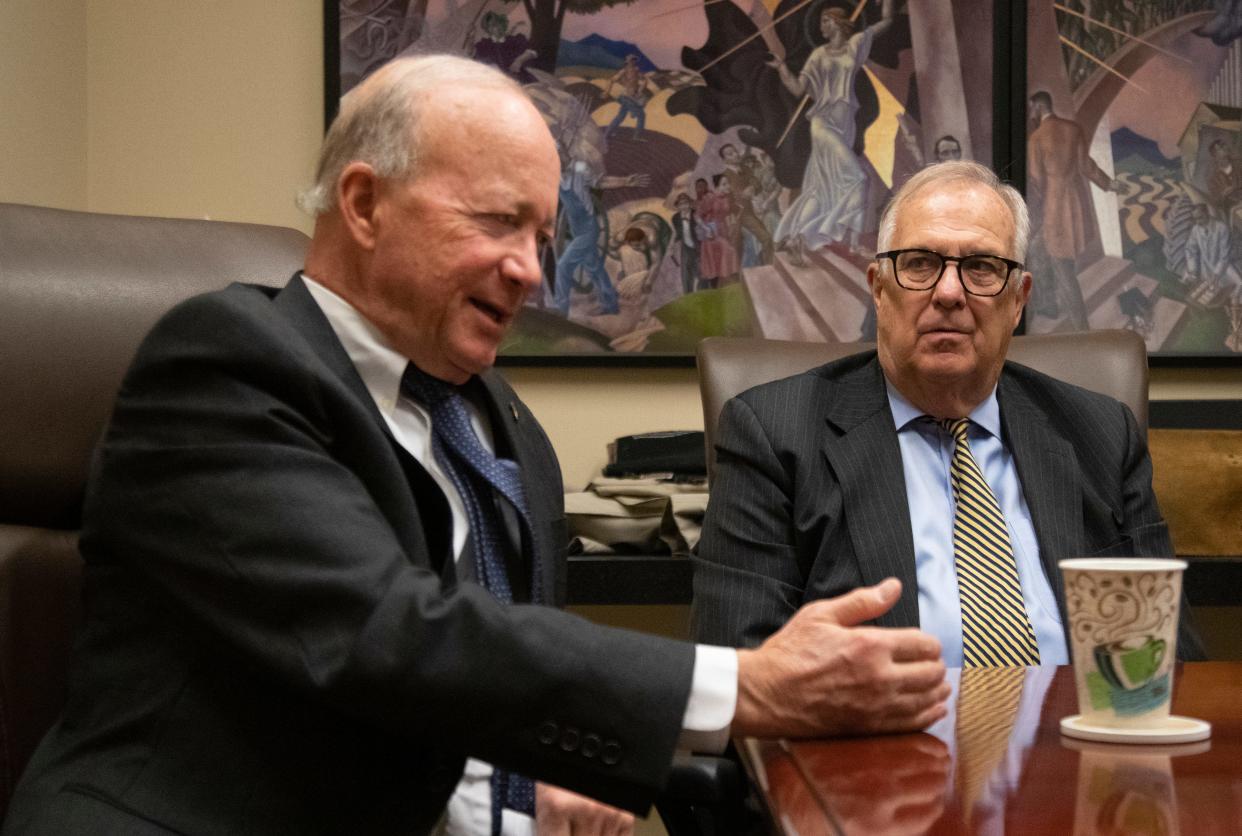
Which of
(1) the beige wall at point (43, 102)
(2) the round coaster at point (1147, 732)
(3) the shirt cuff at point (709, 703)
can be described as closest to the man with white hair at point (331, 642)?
(3) the shirt cuff at point (709, 703)

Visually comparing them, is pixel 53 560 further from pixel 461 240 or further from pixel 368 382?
pixel 461 240

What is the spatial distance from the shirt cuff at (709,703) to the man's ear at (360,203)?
0.56 metres

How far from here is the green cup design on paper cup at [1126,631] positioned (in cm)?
107

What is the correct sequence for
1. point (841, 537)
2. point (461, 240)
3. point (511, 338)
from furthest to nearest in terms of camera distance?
point (511, 338) → point (841, 537) → point (461, 240)

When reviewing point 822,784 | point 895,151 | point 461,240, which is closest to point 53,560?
point 461,240

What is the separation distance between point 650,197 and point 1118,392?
1.24 metres

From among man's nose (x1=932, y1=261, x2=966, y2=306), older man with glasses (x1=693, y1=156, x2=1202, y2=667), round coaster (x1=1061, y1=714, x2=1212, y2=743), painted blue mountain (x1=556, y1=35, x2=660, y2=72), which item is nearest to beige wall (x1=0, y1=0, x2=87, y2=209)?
painted blue mountain (x1=556, y1=35, x2=660, y2=72)

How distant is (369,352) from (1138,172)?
247 cm

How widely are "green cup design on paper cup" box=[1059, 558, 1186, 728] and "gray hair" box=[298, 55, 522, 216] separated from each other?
29.9 inches

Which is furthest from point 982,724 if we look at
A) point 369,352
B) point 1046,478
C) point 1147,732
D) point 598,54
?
point 598,54

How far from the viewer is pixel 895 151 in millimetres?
3348

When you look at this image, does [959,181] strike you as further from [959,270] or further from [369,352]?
[369,352]

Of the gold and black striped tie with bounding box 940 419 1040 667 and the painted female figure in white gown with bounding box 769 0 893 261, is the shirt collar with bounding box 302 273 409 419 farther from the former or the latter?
the painted female figure in white gown with bounding box 769 0 893 261

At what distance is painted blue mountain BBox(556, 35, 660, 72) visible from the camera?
3312 mm
